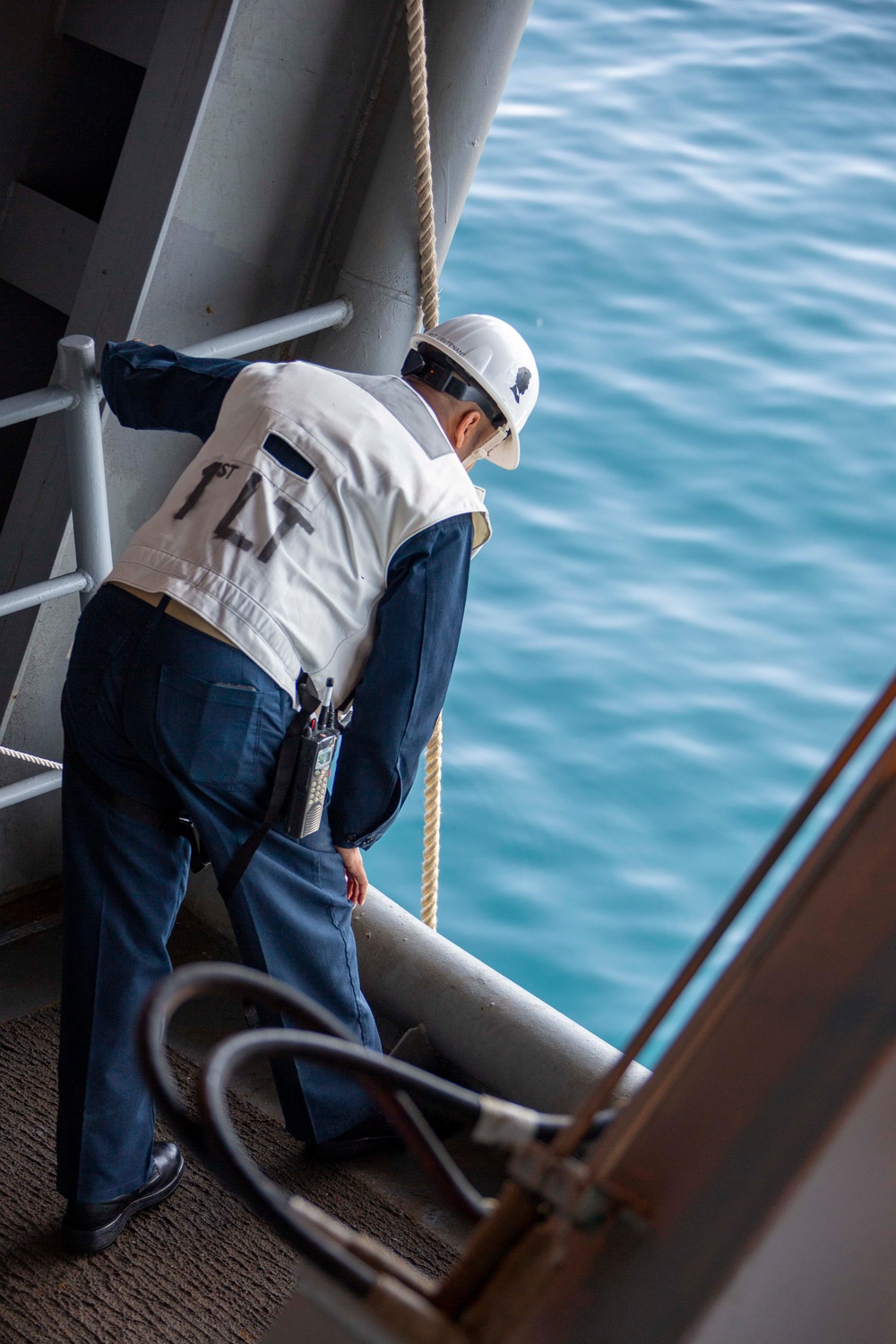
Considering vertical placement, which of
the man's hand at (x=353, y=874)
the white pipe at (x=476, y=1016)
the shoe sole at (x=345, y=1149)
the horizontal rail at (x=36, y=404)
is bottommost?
the shoe sole at (x=345, y=1149)

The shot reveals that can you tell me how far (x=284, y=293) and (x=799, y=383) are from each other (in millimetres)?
5230

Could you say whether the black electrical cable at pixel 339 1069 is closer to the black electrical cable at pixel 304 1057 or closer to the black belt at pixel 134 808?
the black electrical cable at pixel 304 1057

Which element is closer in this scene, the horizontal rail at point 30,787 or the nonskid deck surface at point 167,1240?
the nonskid deck surface at point 167,1240

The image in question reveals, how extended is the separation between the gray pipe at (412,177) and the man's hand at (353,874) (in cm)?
102

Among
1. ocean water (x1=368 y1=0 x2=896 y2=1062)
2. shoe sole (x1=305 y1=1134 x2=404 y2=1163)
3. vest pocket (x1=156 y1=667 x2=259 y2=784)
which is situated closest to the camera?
vest pocket (x1=156 y1=667 x2=259 y2=784)

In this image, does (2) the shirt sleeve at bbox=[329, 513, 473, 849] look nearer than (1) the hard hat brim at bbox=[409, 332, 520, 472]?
Yes

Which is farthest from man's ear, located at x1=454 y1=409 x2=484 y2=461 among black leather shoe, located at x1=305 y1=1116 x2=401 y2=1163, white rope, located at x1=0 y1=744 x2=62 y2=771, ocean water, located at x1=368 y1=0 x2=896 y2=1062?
ocean water, located at x1=368 y1=0 x2=896 y2=1062

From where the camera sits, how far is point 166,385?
203cm

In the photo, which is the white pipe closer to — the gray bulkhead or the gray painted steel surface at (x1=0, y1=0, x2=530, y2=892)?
the gray bulkhead

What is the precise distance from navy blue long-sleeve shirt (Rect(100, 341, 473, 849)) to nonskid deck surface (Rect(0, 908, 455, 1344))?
0.63 m

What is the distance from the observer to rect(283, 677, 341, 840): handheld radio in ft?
6.02

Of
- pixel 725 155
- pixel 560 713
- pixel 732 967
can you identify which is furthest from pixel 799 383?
pixel 732 967

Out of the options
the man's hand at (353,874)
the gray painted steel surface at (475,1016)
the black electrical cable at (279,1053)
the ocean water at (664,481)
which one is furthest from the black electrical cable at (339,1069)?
the ocean water at (664,481)

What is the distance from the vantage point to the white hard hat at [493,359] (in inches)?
78.5
